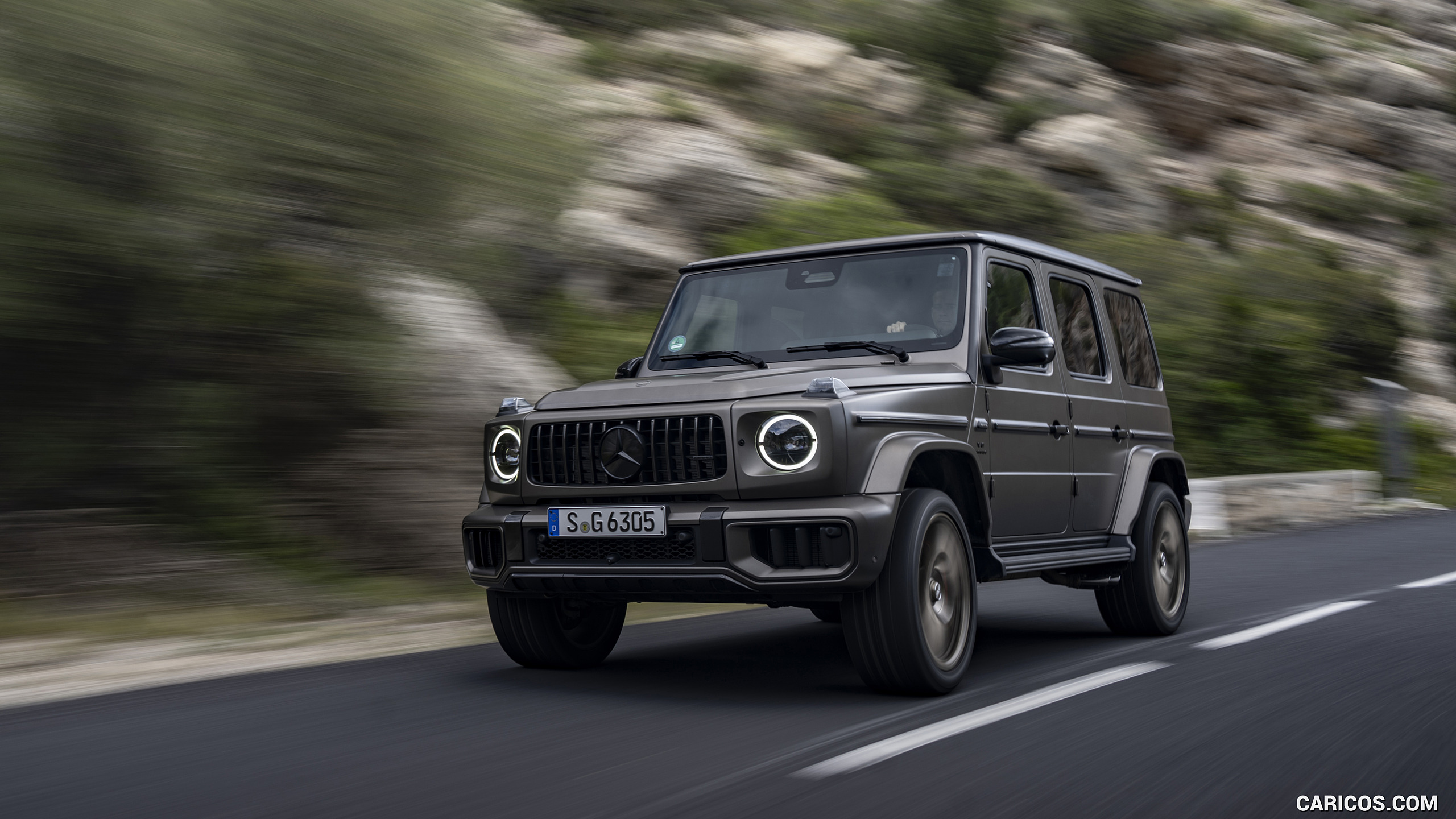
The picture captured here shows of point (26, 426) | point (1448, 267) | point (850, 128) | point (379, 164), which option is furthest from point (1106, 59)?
point (26, 426)

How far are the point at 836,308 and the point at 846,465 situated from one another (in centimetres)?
138

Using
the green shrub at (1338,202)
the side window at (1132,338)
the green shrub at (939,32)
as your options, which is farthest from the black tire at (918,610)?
the green shrub at (1338,202)

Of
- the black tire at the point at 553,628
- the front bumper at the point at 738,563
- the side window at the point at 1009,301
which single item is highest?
the side window at the point at 1009,301

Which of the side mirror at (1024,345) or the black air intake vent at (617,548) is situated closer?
the black air intake vent at (617,548)

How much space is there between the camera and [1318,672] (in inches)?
243

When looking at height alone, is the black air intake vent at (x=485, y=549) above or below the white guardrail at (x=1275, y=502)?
above

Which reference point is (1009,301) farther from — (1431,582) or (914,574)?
(1431,582)

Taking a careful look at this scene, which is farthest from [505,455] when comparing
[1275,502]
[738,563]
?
[1275,502]

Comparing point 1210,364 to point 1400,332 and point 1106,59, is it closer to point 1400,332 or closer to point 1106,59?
point 1400,332

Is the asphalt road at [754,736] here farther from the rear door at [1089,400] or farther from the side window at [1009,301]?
Result: the side window at [1009,301]

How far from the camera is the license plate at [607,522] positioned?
5.38 m

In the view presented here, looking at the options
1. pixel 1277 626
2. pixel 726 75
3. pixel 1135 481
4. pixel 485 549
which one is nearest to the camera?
pixel 485 549

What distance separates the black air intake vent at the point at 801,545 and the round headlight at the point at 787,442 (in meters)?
0.24

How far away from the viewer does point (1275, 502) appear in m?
18.2
